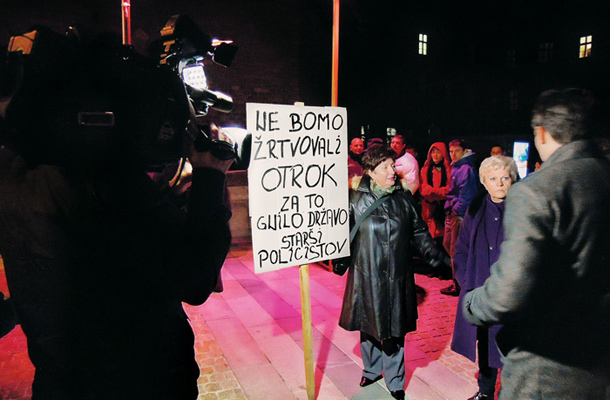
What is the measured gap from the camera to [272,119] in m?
3.01

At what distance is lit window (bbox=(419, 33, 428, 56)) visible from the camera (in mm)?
23997

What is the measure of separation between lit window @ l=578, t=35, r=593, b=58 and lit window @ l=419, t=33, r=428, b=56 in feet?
32.7

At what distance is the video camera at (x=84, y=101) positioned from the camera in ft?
4.08

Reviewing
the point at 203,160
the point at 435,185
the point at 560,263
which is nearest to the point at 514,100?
the point at 435,185

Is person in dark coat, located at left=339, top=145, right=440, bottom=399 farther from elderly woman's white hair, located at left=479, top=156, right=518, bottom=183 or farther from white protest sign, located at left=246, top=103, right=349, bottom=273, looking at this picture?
elderly woman's white hair, located at left=479, top=156, right=518, bottom=183

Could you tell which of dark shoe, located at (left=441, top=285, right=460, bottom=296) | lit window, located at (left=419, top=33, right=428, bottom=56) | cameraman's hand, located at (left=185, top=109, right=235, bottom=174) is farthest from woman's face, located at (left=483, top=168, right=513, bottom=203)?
lit window, located at (left=419, top=33, right=428, bottom=56)

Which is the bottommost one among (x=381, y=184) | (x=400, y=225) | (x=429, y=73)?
(x=400, y=225)

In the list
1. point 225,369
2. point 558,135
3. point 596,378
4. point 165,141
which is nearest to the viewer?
point 165,141

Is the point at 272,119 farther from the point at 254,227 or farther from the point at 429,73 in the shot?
the point at 429,73

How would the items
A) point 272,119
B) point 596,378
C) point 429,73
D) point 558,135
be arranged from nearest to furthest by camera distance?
point 596,378 < point 558,135 < point 272,119 < point 429,73

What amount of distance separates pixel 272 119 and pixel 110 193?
6.02 feet

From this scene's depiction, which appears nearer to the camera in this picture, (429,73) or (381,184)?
(381,184)

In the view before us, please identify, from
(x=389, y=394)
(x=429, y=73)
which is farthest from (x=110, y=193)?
(x=429, y=73)

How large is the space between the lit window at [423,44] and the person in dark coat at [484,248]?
22476 millimetres
